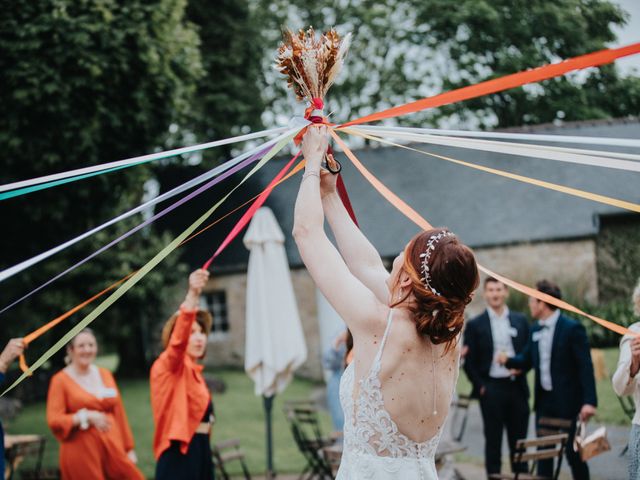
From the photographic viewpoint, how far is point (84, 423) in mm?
5367

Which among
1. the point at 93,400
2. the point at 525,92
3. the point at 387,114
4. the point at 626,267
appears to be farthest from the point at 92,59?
the point at 626,267

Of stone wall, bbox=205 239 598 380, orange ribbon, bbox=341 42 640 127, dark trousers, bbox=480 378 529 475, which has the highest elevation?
orange ribbon, bbox=341 42 640 127

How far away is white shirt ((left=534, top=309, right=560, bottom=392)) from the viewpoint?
6031 mm

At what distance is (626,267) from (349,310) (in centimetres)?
1599

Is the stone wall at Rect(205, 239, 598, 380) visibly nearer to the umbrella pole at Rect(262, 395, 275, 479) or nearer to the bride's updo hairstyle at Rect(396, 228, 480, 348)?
the umbrella pole at Rect(262, 395, 275, 479)

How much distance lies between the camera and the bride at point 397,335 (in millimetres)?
2393

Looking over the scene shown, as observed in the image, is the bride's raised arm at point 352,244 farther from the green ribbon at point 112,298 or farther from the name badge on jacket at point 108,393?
the name badge on jacket at point 108,393

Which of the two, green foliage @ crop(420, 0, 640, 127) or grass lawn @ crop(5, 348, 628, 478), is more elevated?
green foliage @ crop(420, 0, 640, 127)

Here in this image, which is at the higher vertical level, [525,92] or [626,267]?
[525,92]

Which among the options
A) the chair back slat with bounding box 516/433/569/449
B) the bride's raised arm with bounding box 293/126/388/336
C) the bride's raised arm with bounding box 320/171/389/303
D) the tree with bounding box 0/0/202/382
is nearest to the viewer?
the bride's raised arm with bounding box 293/126/388/336

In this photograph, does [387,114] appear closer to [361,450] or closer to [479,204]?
[361,450]

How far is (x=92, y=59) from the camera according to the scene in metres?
9.30

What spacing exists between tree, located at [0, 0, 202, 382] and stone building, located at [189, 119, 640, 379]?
7.50m

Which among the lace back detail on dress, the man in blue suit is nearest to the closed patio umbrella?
the man in blue suit
